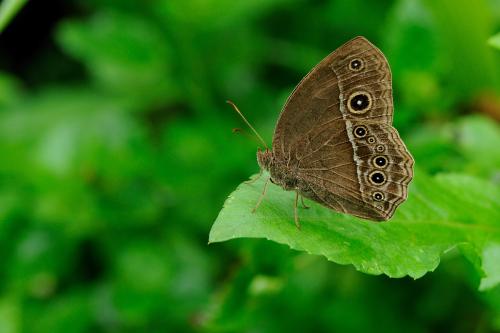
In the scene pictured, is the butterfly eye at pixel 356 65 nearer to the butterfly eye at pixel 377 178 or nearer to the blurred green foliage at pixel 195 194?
the butterfly eye at pixel 377 178

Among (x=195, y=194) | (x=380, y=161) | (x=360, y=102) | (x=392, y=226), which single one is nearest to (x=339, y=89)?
(x=360, y=102)

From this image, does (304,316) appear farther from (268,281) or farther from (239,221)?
(239,221)

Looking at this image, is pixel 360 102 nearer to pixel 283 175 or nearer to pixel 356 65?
pixel 356 65

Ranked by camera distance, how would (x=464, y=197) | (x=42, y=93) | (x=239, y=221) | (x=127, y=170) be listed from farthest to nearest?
(x=42, y=93)
(x=127, y=170)
(x=464, y=197)
(x=239, y=221)

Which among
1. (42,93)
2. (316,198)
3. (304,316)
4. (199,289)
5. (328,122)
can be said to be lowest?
(304,316)

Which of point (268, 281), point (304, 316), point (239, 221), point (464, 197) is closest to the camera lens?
point (239, 221)

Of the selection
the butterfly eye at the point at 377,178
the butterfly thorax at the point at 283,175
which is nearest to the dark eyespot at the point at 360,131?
the butterfly eye at the point at 377,178

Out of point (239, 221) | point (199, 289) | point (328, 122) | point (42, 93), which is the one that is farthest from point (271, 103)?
point (239, 221)
